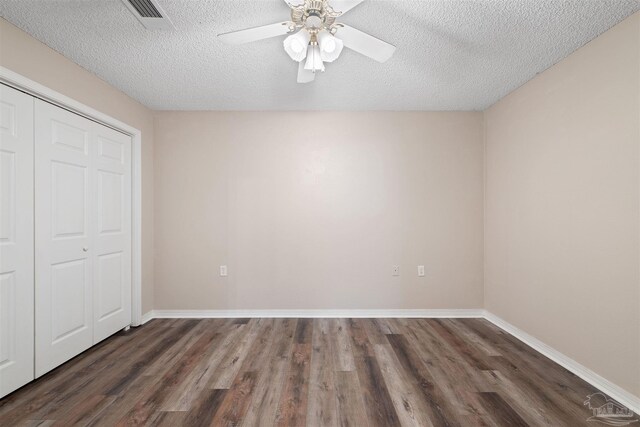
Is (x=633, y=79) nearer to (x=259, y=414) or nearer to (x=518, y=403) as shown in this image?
(x=518, y=403)

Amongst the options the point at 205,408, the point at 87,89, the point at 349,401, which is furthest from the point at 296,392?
the point at 87,89

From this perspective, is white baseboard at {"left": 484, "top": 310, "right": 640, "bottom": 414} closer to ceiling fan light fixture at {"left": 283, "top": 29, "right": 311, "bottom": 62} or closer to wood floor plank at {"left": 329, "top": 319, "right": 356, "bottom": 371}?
wood floor plank at {"left": 329, "top": 319, "right": 356, "bottom": 371}

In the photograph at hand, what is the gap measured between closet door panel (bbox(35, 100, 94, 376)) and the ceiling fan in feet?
5.43

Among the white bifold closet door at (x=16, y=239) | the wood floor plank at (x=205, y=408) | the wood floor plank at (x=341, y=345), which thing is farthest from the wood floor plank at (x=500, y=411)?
the white bifold closet door at (x=16, y=239)

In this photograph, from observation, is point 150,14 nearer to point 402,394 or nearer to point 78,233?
point 78,233

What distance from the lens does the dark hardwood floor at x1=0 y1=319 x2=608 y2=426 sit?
5.56 feet

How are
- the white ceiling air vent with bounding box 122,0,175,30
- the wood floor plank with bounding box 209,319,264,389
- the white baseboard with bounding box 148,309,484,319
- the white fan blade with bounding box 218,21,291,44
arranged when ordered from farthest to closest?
the white baseboard with bounding box 148,309,484,319 → the wood floor plank with bounding box 209,319,264,389 → the white ceiling air vent with bounding box 122,0,175,30 → the white fan blade with bounding box 218,21,291,44

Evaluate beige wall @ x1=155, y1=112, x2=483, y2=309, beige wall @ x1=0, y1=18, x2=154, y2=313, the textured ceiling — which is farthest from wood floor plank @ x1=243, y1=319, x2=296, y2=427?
the textured ceiling

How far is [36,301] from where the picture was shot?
80.9 inches

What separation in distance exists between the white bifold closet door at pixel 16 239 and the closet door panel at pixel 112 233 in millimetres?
606

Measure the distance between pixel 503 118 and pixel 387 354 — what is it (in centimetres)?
262

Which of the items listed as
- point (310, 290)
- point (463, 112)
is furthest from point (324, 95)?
point (310, 290)

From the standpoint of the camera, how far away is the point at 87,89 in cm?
248

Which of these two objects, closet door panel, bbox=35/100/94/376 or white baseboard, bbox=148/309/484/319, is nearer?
closet door panel, bbox=35/100/94/376
